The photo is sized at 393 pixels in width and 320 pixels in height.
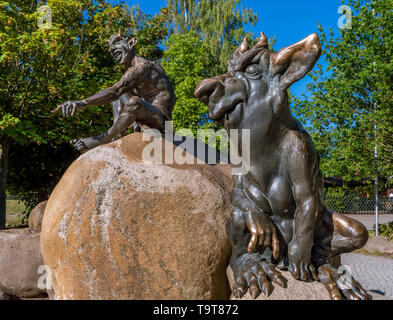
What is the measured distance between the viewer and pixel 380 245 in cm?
1005

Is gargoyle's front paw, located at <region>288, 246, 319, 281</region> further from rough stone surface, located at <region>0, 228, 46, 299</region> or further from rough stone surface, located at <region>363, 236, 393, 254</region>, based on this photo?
rough stone surface, located at <region>363, 236, 393, 254</region>

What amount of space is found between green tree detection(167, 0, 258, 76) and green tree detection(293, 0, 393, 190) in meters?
9.12

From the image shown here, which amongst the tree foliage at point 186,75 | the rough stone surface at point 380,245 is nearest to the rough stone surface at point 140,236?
the rough stone surface at point 380,245

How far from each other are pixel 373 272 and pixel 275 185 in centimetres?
625

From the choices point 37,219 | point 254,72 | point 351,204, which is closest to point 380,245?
point 351,204

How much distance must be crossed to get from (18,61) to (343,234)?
911 cm

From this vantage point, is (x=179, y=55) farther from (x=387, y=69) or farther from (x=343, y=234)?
(x=343, y=234)

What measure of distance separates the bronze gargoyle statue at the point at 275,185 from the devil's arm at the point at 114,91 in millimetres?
2023

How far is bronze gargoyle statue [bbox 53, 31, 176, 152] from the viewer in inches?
165

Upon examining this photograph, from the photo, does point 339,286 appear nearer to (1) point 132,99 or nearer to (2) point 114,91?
(1) point 132,99

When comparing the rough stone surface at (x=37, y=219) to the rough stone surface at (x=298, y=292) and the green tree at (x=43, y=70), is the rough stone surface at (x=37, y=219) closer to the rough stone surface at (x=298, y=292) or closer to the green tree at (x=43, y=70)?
the green tree at (x=43, y=70)

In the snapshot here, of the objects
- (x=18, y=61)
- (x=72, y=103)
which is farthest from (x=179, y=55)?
(x=72, y=103)

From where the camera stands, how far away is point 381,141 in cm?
1012

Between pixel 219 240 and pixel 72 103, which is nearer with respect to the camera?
pixel 219 240
